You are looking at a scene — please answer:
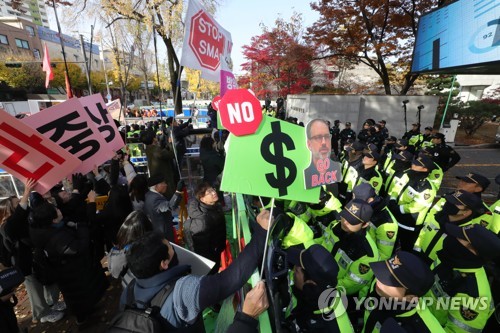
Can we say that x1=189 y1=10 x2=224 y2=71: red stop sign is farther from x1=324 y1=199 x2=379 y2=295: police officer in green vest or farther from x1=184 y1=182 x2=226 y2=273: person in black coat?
x1=324 y1=199 x2=379 y2=295: police officer in green vest

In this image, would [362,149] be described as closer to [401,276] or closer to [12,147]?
[401,276]

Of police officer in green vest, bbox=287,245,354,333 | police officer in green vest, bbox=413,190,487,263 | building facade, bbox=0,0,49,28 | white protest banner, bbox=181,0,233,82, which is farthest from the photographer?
building facade, bbox=0,0,49,28

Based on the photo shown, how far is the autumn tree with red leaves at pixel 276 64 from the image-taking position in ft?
59.7

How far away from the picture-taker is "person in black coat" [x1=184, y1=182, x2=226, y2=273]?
124 inches

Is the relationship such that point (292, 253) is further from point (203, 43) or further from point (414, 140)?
point (414, 140)

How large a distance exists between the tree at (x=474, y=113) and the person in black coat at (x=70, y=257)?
68.8ft

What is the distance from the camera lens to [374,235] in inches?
126

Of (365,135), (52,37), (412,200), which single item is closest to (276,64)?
(365,135)

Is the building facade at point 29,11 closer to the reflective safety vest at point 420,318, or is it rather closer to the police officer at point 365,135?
the police officer at point 365,135

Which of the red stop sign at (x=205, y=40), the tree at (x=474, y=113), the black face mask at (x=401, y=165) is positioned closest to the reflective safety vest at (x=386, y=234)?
the black face mask at (x=401, y=165)

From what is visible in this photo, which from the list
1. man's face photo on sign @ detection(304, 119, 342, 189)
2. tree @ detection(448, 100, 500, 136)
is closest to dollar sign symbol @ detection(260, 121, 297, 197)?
man's face photo on sign @ detection(304, 119, 342, 189)

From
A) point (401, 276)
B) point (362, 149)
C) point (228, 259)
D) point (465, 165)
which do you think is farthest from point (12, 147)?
point (465, 165)

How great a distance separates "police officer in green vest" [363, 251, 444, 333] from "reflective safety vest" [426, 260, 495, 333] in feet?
1.74

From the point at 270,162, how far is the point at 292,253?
2.72 feet
